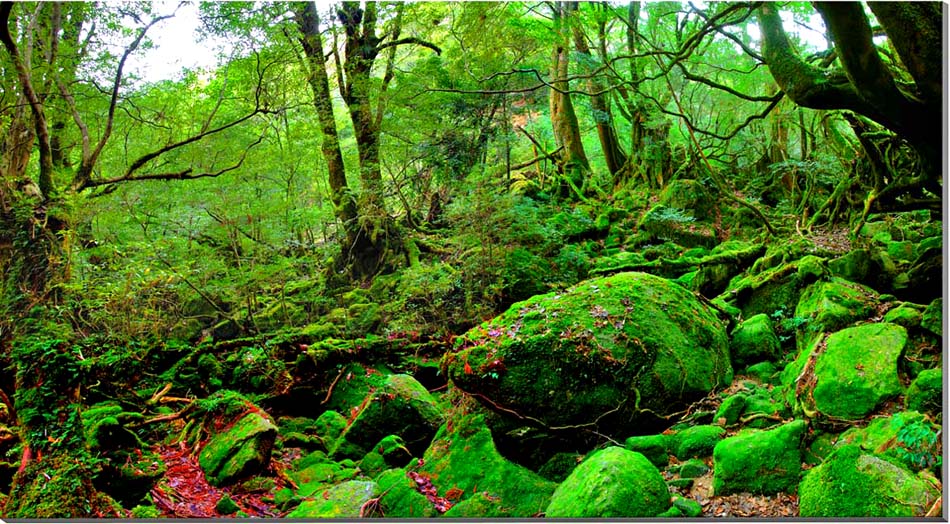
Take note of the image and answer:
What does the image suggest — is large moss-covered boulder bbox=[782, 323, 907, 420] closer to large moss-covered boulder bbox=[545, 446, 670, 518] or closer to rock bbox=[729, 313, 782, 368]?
rock bbox=[729, 313, 782, 368]

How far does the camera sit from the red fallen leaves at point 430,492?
10.8ft

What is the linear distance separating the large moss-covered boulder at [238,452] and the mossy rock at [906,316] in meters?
4.52

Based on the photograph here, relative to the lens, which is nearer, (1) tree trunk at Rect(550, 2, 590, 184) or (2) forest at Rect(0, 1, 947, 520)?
(2) forest at Rect(0, 1, 947, 520)

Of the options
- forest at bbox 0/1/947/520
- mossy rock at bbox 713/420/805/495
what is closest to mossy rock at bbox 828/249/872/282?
forest at bbox 0/1/947/520

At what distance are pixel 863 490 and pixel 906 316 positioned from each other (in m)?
2.12

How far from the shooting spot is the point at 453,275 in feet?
24.6

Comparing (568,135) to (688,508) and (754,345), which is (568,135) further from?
(688,508)

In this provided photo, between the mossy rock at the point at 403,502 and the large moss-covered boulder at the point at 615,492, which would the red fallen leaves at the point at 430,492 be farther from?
the large moss-covered boulder at the point at 615,492

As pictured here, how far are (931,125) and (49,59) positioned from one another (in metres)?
8.06

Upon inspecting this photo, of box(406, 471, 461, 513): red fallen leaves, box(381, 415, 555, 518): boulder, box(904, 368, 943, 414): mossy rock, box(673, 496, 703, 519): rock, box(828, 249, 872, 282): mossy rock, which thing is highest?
box(828, 249, 872, 282): mossy rock

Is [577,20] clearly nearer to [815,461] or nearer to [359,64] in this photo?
[359,64]

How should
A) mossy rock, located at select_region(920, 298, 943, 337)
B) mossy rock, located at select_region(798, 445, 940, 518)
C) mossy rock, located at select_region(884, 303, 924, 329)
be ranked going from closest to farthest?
mossy rock, located at select_region(798, 445, 940, 518)
mossy rock, located at select_region(920, 298, 943, 337)
mossy rock, located at select_region(884, 303, 924, 329)

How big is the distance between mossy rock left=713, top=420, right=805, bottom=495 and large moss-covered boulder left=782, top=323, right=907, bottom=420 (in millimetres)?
373

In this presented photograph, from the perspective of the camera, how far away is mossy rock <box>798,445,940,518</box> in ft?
7.45
